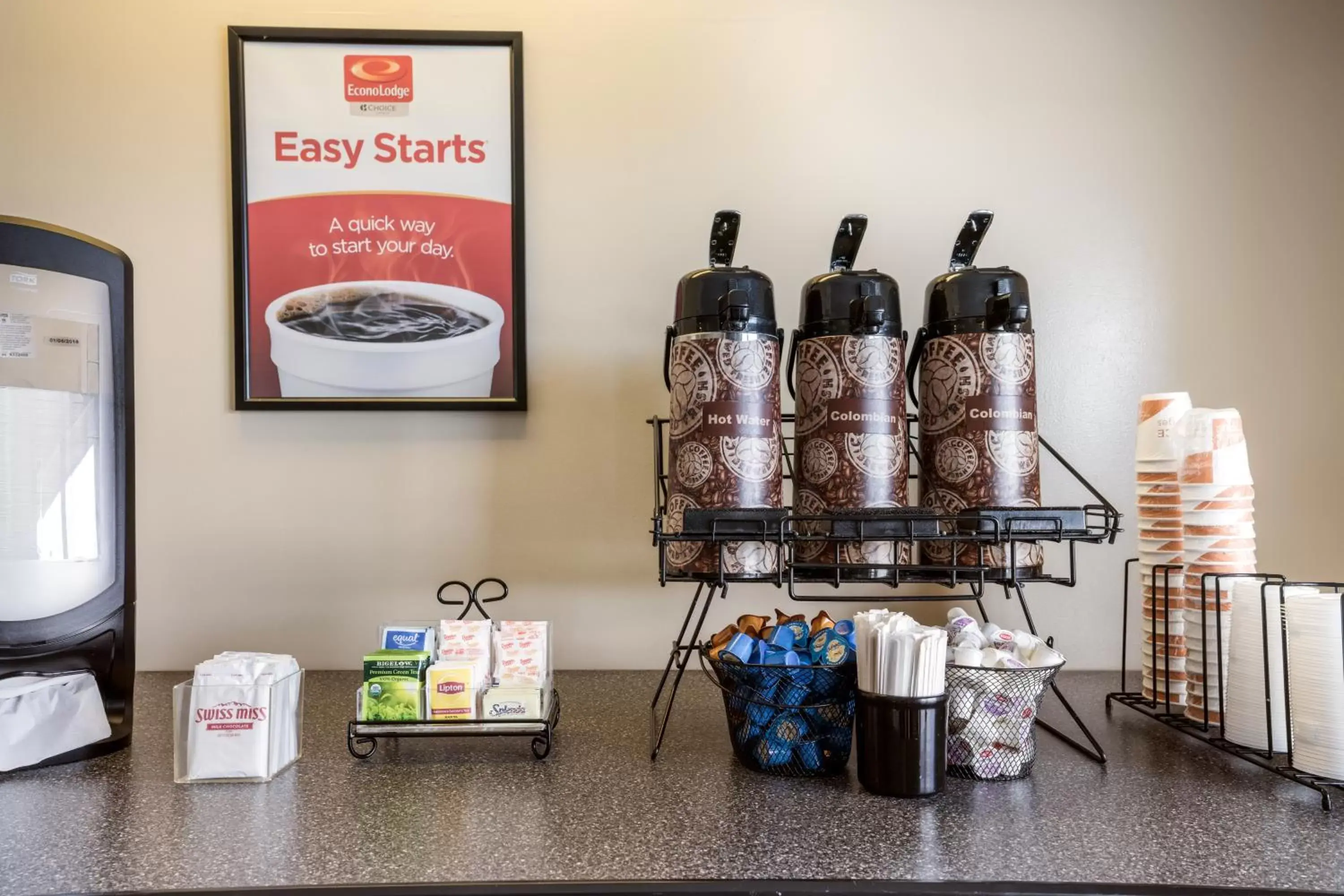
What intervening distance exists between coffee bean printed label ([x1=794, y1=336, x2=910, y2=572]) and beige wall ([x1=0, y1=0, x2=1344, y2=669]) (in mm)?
400

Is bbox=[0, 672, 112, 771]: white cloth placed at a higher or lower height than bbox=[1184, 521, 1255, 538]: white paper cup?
lower

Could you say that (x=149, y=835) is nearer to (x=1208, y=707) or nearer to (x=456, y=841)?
(x=456, y=841)

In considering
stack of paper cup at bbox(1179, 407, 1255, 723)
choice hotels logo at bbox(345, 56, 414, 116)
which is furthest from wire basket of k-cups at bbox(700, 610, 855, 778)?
choice hotels logo at bbox(345, 56, 414, 116)

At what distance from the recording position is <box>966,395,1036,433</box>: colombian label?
95cm

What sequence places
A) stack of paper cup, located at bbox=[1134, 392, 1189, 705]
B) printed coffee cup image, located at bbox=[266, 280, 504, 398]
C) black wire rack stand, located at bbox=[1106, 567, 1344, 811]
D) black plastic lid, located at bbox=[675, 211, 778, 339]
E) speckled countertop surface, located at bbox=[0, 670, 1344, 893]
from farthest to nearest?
printed coffee cup image, located at bbox=[266, 280, 504, 398] < stack of paper cup, located at bbox=[1134, 392, 1189, 705] < black plastic lid, located at bbox=[675, 211, 778, 339] < black wire rack stand, located at bbox=[1106, 567, 1344, 811] < speckled countertop surface, located at bbox=[0, 670, 1344, 893]

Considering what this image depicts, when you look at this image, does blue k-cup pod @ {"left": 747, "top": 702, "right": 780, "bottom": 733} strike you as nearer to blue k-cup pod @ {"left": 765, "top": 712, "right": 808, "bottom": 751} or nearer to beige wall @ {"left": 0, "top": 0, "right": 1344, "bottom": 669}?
blue k-cup pod @ {"left": 765, "top": 712, "right": 808, "bottom": 751}

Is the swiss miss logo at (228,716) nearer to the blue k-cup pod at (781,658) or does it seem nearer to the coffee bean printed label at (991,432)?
the blue k-cup pod at (781,658)

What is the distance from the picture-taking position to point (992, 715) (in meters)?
0.87

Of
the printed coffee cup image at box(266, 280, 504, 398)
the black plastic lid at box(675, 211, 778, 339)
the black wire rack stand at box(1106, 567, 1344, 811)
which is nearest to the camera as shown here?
Answer: the black wire rack stand at box(1106, 567, 1344, 811)

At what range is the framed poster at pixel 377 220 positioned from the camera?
1312mm

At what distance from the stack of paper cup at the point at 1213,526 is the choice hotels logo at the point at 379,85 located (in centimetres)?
117

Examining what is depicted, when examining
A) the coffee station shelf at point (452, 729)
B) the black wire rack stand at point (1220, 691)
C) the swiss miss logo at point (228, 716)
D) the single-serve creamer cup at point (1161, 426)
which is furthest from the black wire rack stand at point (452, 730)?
the single-serve creamer cup at point (1161, 426)

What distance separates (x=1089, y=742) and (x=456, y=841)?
68 cm

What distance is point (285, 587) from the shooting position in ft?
4.35
